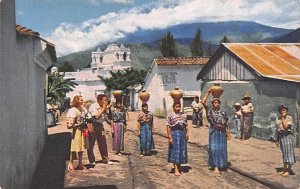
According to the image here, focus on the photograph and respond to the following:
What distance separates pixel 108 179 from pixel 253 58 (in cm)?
751

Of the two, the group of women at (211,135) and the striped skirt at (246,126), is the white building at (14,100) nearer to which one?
the group of women at (211,135)

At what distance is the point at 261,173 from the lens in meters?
7.83

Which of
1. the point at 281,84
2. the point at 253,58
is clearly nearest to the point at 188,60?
the point at 253,58

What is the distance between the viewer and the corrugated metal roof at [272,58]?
39.0 ft

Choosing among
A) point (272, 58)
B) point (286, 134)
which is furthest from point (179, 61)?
point (286, 134)

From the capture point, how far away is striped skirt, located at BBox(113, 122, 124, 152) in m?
9.80

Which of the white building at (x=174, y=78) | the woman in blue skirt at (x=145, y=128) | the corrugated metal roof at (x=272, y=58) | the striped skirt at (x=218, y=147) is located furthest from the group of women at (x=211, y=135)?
the white building at (x=174, y=78)

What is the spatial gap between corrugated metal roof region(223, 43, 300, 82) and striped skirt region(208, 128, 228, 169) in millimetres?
3931

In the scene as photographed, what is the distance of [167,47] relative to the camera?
110 ft

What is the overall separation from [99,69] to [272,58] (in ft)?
120

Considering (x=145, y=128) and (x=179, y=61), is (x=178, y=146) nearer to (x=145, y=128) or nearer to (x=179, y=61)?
(x=145, y=128)

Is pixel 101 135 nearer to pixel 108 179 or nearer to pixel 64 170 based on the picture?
pixel 64 170

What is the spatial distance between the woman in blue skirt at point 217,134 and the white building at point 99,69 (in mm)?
29071

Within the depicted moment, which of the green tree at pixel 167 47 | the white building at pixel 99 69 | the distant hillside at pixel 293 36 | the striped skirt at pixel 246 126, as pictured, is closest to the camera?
the striped skirt at pixel 246 126
